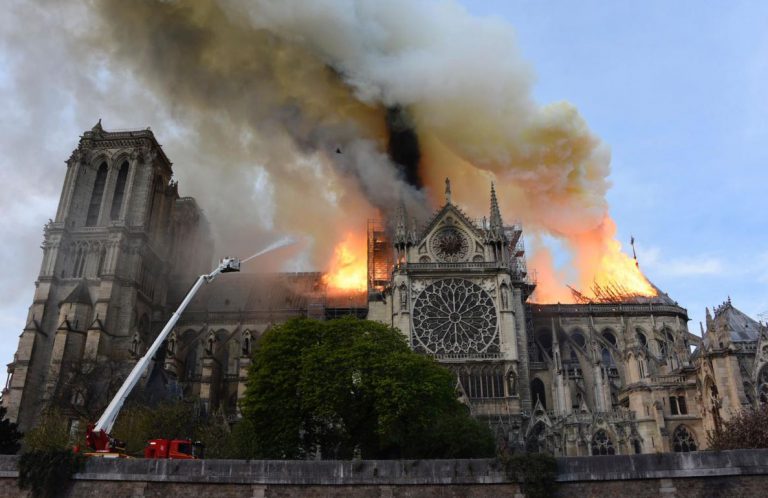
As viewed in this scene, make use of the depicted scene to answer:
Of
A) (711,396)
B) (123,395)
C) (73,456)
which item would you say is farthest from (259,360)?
(711,396)

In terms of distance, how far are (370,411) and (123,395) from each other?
36.2 feet

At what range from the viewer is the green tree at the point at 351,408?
2836cm

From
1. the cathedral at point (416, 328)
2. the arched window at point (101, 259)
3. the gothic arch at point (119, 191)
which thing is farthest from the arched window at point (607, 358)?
the gothic arch at point (119, 191)

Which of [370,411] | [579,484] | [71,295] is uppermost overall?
[71,295]

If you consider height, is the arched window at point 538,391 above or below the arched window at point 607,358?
below

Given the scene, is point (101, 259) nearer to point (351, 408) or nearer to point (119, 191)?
point (119, 191)

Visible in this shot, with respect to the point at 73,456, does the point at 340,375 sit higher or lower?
higher

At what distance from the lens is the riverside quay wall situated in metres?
18.7

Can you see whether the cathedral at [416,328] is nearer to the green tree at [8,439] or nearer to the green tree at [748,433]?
the green tree at [8,439]

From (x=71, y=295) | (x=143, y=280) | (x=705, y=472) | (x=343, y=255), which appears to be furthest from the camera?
(x=343, y=255)

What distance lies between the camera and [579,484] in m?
19.0

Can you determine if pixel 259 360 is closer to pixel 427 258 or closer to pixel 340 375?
pixel 340 375

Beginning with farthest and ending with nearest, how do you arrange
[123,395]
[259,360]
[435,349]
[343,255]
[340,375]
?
[343,255]
[435,349]
[259,360]
[340,375]
[123,395]

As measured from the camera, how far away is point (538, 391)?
46906 mm
